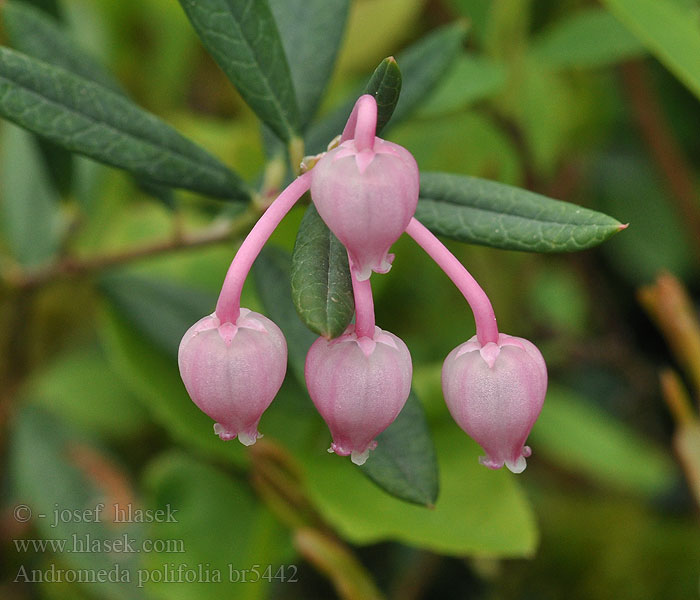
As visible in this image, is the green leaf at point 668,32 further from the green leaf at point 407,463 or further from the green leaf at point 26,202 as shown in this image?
the green leaf at point 26,202

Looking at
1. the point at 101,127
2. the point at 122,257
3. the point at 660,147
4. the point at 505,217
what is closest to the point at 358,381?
the point at 505,217

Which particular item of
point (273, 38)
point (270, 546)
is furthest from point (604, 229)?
point (270, 546)

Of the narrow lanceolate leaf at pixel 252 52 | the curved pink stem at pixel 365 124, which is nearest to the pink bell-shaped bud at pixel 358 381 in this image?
the curved pink stem at pixel 365 124

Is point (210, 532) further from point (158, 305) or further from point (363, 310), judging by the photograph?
point (363, 310)

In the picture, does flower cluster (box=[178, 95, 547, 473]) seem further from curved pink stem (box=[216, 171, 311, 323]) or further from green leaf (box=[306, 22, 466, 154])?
green leaf (box=[306, 22, 466, 154])

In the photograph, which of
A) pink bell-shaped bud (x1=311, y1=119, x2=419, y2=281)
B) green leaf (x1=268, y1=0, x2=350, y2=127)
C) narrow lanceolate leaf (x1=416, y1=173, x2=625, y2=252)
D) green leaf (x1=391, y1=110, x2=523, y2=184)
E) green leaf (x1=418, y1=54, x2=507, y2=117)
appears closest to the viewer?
pink bell-shaped bud (x1=311, y1=119, x2=419, y2=281)

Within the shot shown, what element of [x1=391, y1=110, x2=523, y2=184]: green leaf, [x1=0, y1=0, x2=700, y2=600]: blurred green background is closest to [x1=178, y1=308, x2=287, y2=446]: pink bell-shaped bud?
[x1=0, y1=0, x2=700, y2=600]: blurred green background

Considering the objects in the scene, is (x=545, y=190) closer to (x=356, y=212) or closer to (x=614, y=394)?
(x=614, y=394)
